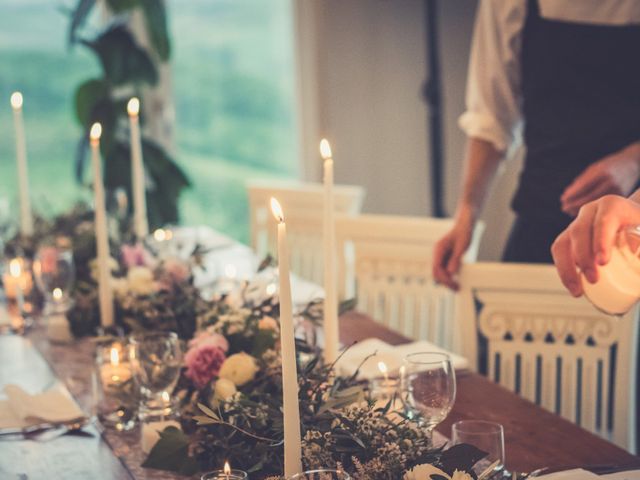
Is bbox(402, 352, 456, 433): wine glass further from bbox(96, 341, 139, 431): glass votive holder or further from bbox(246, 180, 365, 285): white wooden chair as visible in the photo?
bbox(246, 180, 365, 285): white wooden chair

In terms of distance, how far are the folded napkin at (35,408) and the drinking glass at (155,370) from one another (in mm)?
195

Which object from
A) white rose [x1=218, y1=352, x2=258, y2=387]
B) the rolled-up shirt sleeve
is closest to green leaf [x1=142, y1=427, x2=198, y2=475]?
white rose [x1=218, y1=352, x2=258, y2=387]

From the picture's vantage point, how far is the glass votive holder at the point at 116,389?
1.65 metres

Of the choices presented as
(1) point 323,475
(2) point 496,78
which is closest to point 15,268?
(2) point 496,78

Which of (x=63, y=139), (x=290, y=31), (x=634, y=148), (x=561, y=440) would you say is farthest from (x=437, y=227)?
(x=63, y=139)

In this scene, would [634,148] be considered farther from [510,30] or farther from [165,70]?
[165,70]

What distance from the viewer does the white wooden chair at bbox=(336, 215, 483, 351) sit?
2676mm

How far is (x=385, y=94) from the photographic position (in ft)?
15.3

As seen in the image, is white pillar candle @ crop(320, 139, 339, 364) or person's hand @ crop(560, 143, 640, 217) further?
person's hand @ crop(560, 143, 640, 217)

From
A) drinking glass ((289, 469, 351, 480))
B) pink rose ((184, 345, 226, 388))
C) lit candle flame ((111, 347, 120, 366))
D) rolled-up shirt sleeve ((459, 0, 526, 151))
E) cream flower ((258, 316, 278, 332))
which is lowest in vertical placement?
lit candle flame ((111, 347, 120, 366))

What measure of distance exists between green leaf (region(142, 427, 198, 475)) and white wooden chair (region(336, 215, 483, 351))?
1.30 m

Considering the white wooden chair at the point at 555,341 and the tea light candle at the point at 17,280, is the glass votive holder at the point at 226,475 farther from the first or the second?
the tea light candle at the point at 17,280

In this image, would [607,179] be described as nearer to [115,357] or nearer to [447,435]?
[447,435]

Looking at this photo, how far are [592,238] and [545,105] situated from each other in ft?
4.36
